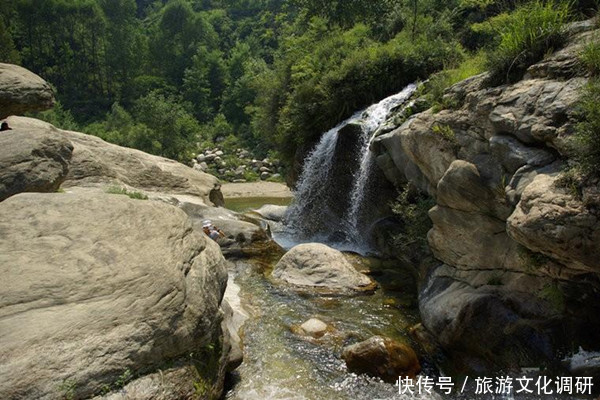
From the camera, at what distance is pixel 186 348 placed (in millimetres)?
5355

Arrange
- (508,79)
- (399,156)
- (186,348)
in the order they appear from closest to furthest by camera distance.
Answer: (186,348)
(508,79)
(399,156)

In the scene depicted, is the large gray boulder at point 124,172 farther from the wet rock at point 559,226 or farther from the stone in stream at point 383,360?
the wet rock at point 559,226

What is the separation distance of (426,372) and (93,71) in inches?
2314

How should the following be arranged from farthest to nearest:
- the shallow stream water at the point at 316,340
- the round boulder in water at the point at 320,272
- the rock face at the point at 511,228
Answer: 1. the round boulder in water at the point at 320,272
2. the shallow stream water at the point at 316,340
3. the rock face at the point at 511,228

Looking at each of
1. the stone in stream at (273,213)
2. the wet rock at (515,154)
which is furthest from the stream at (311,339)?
the stone in stream at (273,213)

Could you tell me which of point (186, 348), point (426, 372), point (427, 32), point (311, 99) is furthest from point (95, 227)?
point (427, 32)

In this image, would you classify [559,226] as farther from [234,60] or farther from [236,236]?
[234,60]

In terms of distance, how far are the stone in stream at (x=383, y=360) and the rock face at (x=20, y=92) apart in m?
7.67

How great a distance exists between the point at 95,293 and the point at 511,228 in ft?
16.9

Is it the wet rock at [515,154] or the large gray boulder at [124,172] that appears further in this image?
the large gray boulder at [124,172]

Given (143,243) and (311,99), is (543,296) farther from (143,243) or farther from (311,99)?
(311,99)

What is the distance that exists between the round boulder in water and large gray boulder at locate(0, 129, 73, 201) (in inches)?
220

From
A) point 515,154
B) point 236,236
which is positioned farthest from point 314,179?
point 515,154

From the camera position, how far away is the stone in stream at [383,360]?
275 inches
